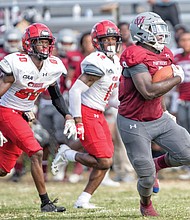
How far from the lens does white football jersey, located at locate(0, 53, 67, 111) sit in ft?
21.5

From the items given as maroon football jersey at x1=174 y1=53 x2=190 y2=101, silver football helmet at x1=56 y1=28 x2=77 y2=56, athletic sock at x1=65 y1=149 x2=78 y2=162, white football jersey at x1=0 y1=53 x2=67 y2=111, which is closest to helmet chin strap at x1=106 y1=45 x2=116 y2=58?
white football jersey at x1=0 y1=53 x2=67 y2=111

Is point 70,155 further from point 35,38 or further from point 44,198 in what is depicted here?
point 35,38

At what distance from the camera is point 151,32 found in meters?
5.92

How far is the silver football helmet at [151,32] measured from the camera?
19.4 feet

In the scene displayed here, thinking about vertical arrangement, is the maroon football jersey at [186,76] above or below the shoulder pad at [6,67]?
below

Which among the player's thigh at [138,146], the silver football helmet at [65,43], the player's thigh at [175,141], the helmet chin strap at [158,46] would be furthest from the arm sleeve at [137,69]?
the silver football helmet at [65,43]

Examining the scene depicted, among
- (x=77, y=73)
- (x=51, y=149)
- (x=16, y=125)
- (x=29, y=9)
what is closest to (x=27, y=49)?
(x=16, y=125)

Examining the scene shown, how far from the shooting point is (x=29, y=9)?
498 inches

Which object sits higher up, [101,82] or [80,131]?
[101,82]

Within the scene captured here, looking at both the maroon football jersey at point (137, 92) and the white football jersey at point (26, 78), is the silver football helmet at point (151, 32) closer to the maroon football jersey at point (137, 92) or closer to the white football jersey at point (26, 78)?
the maroon football jersey at point (137, 92)

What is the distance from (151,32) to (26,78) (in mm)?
1306

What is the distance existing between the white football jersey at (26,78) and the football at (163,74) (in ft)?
4.20

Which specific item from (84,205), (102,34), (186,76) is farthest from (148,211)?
(186,76)

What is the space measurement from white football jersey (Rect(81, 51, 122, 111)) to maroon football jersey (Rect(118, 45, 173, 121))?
3.43 feet
